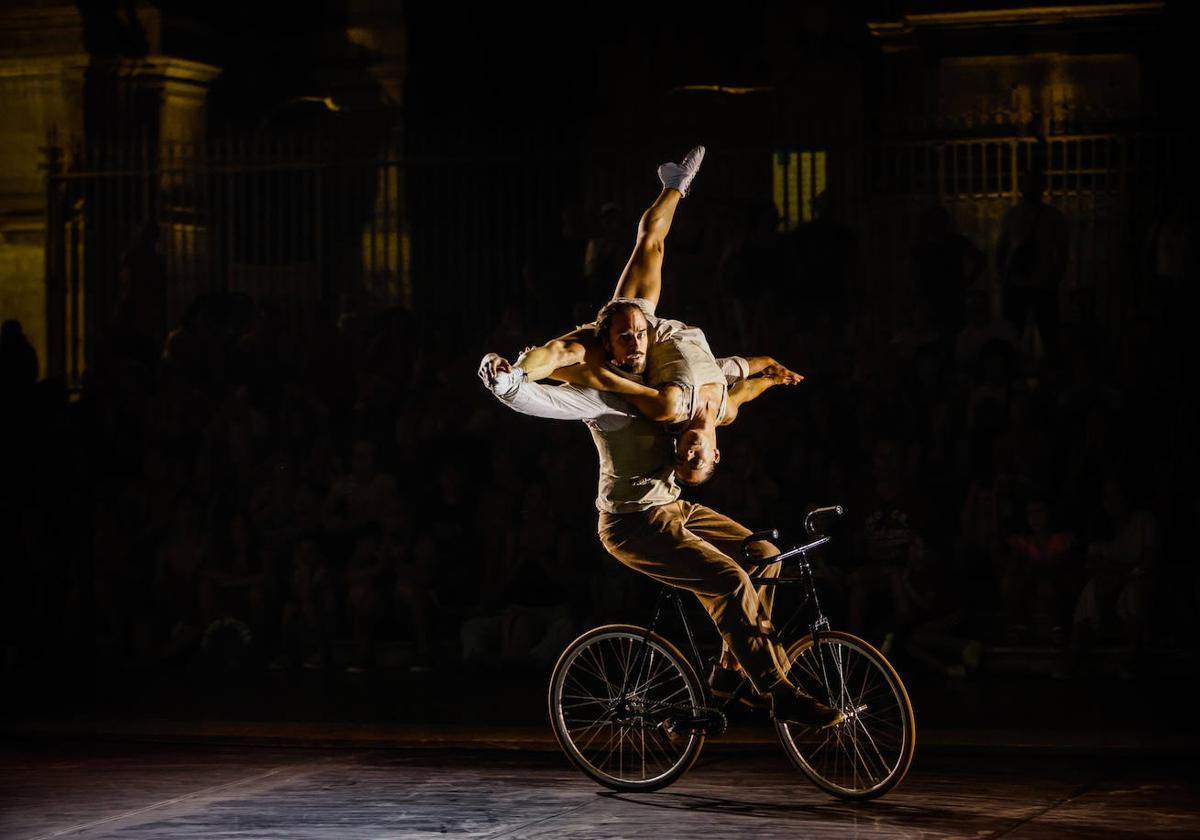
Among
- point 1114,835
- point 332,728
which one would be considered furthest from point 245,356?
point 1114,835

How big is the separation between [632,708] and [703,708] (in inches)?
14.7

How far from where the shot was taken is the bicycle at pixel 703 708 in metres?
9.02

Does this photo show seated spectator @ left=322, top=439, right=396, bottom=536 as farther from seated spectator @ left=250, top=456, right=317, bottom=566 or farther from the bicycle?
the bicycle

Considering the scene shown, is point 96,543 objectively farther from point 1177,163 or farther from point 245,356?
point 1177,163

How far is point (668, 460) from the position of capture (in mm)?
9445

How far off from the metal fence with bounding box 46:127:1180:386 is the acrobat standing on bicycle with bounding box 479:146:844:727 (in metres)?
6.65

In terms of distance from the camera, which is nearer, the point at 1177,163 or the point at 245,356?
the point at 1177,163

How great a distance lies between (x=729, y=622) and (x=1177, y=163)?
26.2 ft

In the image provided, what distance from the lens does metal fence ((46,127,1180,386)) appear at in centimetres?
1616

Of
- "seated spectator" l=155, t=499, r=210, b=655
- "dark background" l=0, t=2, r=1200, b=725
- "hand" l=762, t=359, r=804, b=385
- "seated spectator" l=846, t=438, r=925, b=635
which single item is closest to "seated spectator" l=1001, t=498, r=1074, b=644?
"dark background" l=0, t=2, r=1200, b=725

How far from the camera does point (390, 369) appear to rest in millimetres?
16266

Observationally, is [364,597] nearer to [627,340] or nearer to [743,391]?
[743,391]

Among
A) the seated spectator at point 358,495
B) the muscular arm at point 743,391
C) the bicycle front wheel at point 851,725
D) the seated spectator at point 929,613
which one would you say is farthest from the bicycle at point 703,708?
the seated spectator at point 358,495

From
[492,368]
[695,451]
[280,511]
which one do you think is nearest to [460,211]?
[280,511]
